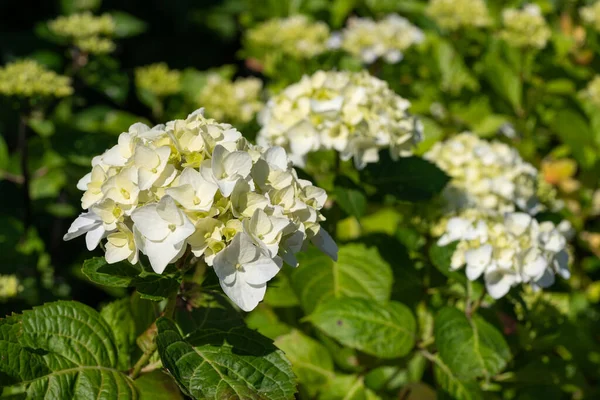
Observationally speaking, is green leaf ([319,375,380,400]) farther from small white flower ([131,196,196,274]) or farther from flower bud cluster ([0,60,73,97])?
flower bud cluster ([0,60,73,97])

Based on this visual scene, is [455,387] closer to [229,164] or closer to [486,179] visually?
[486,179]

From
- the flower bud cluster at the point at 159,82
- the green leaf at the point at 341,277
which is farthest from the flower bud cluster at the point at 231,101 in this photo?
the green leaf at the point at 341,277

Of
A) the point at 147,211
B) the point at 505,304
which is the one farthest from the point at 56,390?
the point at 505,304

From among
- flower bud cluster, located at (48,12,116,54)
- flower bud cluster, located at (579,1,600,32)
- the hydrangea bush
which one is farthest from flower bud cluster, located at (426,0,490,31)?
flower bud cluster, located at (48,12,116,54)

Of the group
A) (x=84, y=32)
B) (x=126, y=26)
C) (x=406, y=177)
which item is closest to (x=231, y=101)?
(x=84, y=32)

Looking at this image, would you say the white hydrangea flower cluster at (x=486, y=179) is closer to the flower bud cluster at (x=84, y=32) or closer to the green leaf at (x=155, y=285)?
the green leaf at (x=155, y=285)
